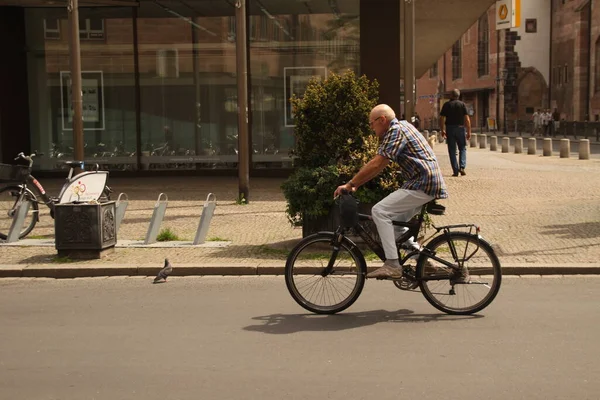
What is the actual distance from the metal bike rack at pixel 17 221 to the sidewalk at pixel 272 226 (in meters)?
0.39

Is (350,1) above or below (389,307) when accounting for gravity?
above

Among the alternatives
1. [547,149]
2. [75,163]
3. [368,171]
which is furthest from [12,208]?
[547,149]

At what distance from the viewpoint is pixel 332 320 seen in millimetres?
7297

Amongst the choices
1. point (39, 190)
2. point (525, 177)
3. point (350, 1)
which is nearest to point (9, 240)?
point (39, 190)

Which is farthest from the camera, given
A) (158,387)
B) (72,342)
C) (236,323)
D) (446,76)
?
(446,76)

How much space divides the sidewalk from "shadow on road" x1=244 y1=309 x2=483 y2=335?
222 cm

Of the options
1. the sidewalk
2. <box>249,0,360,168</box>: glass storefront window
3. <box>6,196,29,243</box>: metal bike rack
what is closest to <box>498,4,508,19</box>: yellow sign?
the sidewalk

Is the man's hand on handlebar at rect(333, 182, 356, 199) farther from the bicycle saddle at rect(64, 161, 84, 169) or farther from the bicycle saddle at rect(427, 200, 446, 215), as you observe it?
the bicycle saddle at rect(64, 161, 84, 169)

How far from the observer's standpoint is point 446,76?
3639 inches

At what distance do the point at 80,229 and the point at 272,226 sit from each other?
3.20m

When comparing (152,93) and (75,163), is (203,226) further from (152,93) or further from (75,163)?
(152,93)

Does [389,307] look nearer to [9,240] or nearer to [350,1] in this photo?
[9,240]

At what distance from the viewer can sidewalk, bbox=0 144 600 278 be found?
32.1 ft

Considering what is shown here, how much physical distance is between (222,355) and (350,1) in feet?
45.7
